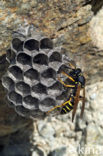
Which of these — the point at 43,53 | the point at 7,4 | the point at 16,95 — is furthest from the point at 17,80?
the point at 7,4

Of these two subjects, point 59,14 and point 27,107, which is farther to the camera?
point 59,14

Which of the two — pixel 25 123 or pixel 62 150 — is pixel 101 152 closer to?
pixel 62 150

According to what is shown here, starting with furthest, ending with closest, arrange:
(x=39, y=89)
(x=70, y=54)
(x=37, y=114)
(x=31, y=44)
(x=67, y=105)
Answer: (x=70, y=54), (x=67, y=105), (x=37, y=114), (x=39, y=89), (x=31, y=44)

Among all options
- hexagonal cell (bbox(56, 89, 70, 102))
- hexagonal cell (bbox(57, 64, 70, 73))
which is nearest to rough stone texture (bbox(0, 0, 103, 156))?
hexagonal cell (bbox(57, 64, 70, 73))

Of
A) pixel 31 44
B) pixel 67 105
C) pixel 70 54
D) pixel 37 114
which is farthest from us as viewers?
pixel 70 54

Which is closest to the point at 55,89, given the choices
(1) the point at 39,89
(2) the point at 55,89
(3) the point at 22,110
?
(2) the point at 55,89

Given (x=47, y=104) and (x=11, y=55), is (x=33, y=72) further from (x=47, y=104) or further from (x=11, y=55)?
(x=47, y=104)
